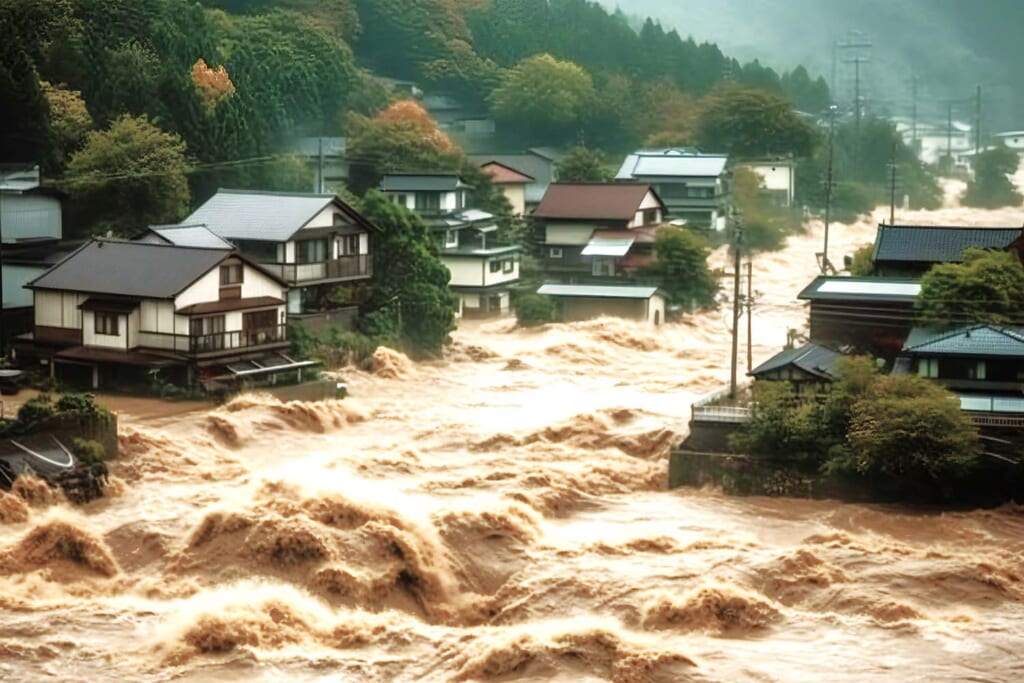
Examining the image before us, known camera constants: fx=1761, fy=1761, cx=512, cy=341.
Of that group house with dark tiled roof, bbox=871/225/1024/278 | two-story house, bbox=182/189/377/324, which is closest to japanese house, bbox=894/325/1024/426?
house with dark tiled roof, bbox=871/225/1024/278

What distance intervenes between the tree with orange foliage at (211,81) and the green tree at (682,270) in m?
8.89

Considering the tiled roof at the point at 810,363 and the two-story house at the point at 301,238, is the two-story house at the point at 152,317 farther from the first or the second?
the tiled roof at the point at 810,363

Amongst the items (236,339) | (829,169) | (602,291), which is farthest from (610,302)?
(236,339)

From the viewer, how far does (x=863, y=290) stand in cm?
2248

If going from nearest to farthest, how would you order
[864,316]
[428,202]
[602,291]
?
[864,316]
[602,291]
[428,202]

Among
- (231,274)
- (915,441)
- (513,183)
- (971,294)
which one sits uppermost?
(513,183)

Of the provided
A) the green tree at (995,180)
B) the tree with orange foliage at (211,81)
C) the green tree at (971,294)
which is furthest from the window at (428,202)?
the green tree at (995,180)

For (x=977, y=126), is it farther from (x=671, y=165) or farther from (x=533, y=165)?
(x=533, y=165)

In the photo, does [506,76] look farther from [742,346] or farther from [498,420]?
[498,420]

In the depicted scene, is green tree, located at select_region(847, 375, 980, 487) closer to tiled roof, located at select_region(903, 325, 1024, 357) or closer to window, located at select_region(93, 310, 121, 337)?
tiled roof, located at select_region(903, 325, 1024, 357)

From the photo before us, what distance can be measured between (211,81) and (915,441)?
20870 millimetres

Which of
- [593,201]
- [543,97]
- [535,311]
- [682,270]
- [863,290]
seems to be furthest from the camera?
[543,97]

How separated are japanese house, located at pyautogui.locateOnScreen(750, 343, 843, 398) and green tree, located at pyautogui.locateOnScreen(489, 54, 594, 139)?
81.8 feet

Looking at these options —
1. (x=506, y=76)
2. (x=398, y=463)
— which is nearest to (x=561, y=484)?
(x=398, y=463)
